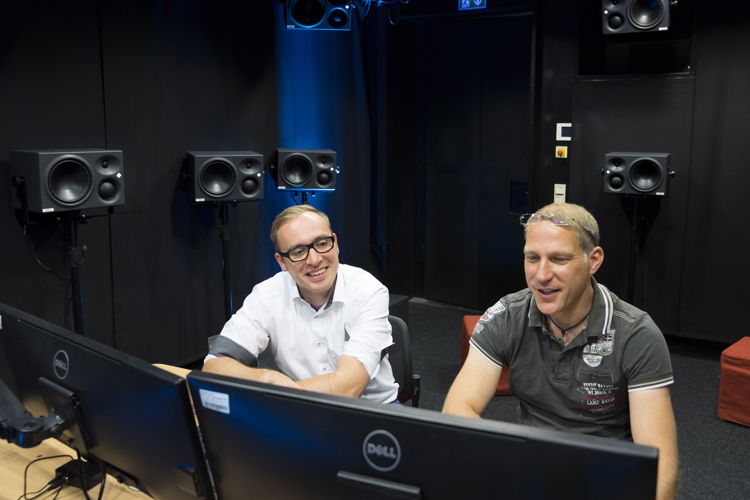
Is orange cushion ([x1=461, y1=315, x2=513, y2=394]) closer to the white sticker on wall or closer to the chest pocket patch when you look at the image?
the chest pocket patch

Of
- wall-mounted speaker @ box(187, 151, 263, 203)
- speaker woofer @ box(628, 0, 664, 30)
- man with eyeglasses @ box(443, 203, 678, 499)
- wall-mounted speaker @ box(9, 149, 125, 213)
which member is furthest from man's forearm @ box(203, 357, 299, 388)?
speaker woofer @ box(628, 0, 664, 30)

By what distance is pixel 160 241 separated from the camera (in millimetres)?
4316

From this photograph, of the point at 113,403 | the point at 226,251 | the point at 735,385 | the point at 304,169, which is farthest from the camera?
the point at 304,169

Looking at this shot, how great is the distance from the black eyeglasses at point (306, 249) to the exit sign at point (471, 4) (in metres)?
3.66

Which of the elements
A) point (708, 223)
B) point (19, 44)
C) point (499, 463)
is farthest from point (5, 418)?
point (708, 223)

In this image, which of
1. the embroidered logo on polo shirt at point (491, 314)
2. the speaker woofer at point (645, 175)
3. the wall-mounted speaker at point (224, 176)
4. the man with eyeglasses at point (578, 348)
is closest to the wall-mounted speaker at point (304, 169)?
the wall-mounted speaker at point (224, 176)

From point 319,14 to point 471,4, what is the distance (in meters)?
1.31

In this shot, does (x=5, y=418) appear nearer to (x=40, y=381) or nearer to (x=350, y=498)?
(x=40, y=381)

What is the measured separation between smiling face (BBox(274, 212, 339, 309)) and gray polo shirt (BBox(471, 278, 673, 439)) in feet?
1.97

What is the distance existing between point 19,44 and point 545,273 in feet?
9.78

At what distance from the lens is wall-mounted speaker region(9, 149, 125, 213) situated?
336cm

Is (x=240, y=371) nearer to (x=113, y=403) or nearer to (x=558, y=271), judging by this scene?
(x=113, y=403)

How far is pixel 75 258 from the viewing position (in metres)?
3.58

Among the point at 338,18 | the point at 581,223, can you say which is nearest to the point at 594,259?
the point at 581,223
